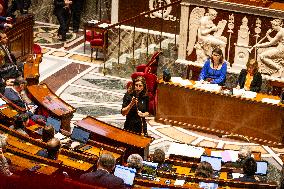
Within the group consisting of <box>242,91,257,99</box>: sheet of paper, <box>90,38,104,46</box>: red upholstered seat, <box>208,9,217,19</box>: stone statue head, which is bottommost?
<box>242,91,257,99</box>: sheet of paper

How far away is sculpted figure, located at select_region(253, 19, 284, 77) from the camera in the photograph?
35.6 feet

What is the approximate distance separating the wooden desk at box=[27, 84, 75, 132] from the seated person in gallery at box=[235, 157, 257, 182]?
10.8 feet

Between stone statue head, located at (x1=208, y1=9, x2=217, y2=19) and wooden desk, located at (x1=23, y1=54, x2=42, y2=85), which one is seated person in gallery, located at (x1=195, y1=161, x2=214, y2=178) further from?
stone statue head, located at (x1=208, y1=9, x2=217, y2=19)

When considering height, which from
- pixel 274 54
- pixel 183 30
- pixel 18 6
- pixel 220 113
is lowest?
pixel 220 113

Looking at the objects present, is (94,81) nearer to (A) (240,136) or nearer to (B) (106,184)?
(A) (240,136)

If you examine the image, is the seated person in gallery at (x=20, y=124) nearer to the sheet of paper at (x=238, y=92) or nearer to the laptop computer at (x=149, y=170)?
the laptop computer at (x=149, y=170)

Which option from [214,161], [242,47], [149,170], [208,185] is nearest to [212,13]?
[242,47]

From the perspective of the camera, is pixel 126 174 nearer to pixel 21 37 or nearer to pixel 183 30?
pixel 183 30

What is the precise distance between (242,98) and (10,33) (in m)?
4.67

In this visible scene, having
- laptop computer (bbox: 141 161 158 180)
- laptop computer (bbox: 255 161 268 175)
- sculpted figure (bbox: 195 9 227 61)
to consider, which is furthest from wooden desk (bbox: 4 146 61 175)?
sculpted figure (bbox: 195 9 227 61)

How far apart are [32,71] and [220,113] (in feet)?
10.7

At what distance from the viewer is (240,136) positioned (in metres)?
9.96

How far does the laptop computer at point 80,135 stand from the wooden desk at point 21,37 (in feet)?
13.7

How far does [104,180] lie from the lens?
618cm
